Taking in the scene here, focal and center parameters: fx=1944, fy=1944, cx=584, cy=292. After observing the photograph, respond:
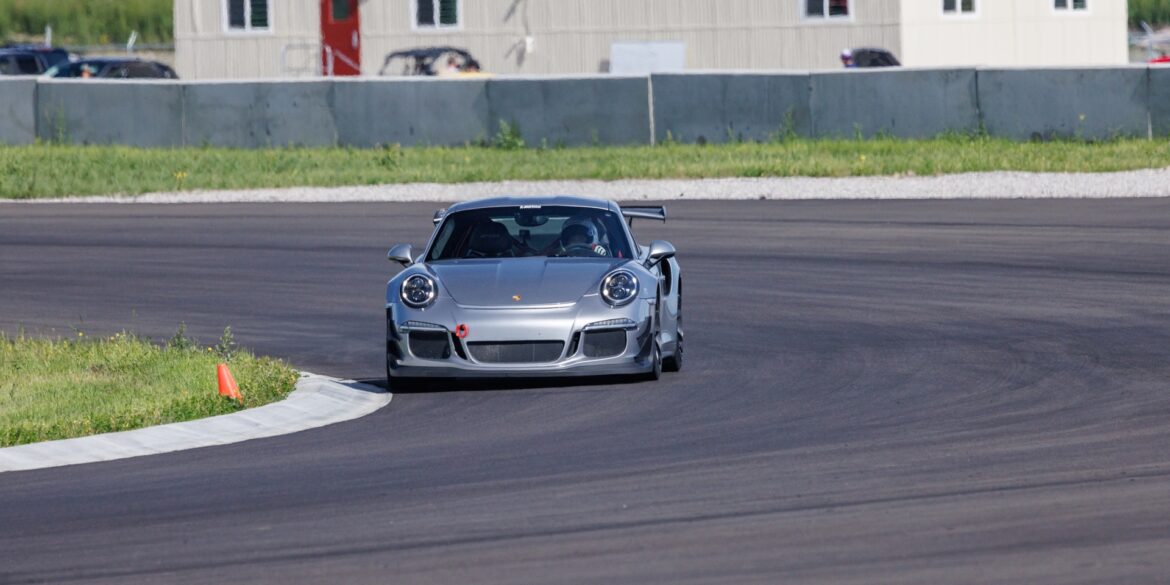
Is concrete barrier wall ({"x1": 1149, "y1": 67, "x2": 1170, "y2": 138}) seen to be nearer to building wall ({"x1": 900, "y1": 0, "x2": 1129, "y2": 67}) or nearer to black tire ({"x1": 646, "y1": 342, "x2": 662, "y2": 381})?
building wall ({"x1": 900, "y1": 0, "x2": 1129, "y2": 67})

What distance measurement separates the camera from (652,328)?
12.3 m

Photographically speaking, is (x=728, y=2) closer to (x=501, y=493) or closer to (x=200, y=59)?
(x=200, y=59)

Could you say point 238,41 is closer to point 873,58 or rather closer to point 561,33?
point 561,33

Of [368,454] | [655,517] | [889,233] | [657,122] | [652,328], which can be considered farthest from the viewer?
[657,122]

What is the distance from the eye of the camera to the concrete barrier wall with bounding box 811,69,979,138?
31.0 metres

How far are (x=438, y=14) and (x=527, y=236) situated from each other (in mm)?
33386

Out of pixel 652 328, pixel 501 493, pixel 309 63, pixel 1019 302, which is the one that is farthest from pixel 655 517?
pixel 309 63

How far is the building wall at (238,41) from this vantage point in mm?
47031

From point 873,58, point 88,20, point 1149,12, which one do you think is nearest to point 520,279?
point 873,58

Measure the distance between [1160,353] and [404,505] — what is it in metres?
6.60

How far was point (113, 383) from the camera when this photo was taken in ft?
40.9

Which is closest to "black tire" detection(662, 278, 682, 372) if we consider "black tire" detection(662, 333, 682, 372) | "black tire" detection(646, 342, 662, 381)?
"black tire" detection(662, 333, 682, 372)

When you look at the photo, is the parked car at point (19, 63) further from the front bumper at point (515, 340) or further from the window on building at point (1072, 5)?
the front bumper at point (515, 340)

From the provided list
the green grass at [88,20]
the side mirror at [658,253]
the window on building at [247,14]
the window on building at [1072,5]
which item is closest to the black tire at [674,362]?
the side mirror at [658,253]
